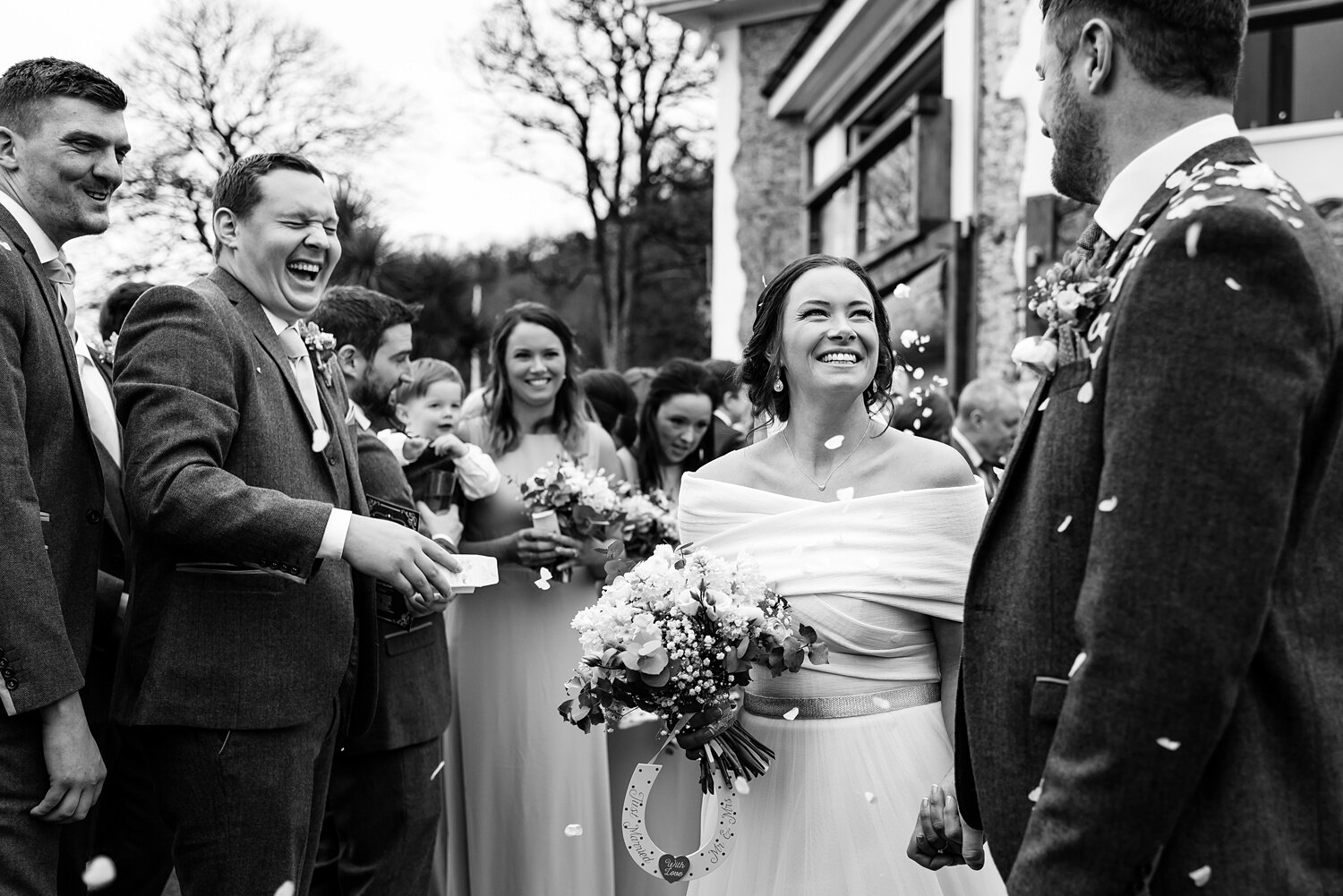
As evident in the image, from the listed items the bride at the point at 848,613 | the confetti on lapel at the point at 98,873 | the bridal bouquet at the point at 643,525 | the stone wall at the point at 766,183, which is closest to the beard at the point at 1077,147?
the bride at the point at 848,613

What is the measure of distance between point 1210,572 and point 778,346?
2.40 meters

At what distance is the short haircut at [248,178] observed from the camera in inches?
148

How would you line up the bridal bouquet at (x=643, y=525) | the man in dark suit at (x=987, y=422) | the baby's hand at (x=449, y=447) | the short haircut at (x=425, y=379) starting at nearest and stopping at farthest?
the baby's hand at (x=449, y=447) < the bridal bouquet at (x=643, y=525) < the short haircut at (x=425, y=379) < the man in dark suit at (x=987, y=422)

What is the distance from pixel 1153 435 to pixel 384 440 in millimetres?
3941

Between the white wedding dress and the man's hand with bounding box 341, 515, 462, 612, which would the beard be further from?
the man's hand with bounding box 341, 515, 462, 612

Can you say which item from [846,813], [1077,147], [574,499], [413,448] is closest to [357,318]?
[413,448]

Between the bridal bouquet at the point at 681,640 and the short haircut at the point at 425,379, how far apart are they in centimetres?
294

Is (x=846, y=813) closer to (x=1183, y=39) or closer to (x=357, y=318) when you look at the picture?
(x=1183, y=39)

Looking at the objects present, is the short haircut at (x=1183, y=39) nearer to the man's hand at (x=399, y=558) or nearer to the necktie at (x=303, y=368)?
the man's hand at (x=399, y=558)

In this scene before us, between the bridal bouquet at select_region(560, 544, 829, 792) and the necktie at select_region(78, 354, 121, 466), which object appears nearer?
the bridal bouquet at select_region(560, 544, 829, 792)

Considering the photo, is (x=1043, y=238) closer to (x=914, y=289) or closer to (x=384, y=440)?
(x=914, y=289)

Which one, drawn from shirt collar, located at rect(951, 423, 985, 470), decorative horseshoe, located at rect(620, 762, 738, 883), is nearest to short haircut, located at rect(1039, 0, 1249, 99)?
decorative horseshoe, located at rect(620, 762, 738, 883)

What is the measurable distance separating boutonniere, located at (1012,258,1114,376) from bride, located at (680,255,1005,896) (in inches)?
59.3

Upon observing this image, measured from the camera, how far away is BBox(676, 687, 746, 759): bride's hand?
320 centimetres
